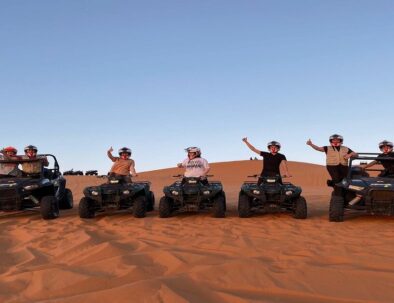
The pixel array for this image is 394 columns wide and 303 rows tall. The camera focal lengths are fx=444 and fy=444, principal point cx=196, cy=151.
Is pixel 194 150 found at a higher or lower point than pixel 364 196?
higher

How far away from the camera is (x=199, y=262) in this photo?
4961 mm

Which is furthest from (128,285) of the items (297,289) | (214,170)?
(214,170)

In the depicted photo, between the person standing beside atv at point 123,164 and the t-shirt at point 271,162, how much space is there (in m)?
3.41

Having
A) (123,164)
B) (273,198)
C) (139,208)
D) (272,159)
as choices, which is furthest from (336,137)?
(123,164)

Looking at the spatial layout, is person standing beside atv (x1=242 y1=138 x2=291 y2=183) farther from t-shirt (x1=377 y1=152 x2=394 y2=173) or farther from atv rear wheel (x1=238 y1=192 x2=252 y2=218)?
t-shirt (x1=377 y1=152 x2=394 y2=173)

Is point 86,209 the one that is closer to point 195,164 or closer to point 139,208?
point 139,208

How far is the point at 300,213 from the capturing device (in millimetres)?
9883

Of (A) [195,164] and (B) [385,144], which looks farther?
(A) [195,164]

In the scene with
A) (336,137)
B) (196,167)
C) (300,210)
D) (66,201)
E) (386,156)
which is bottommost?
(300,210)

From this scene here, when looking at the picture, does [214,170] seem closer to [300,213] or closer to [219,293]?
[300,213]

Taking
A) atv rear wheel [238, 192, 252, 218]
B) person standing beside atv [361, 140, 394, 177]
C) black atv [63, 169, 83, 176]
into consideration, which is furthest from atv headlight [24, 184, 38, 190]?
black atv [63, 169, 83, 176]

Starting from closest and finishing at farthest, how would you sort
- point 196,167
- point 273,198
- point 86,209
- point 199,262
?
point 199,262 < point 273,198 < point 86,209 < point 196,167

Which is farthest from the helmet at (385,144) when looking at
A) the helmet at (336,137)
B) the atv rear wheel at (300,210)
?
the atv rear wheel at (300,210)

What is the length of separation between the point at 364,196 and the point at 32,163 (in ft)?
26.5
